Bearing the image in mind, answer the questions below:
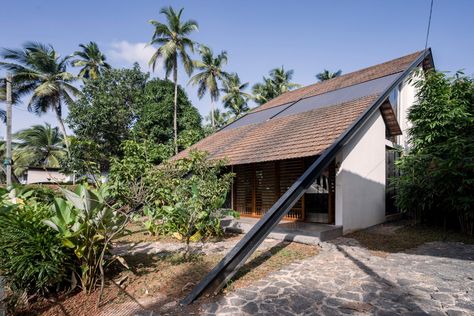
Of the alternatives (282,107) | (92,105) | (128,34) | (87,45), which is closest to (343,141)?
(282,107)

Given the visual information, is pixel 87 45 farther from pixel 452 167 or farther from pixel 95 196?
pixel 452 167

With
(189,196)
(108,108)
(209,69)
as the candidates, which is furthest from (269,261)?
(209,69)

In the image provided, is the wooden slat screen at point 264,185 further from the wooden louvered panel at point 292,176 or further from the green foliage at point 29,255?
the green foliage at point 29,255

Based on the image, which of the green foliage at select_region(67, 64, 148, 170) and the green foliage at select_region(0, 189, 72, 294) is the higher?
the green foliage at select_region(67, 64, 148, 170)

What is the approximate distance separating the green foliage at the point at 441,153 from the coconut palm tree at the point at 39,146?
1207 inches

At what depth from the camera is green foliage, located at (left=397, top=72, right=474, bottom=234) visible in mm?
A: 7277

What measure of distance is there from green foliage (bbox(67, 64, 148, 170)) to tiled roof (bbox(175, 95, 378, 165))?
12.9 meters

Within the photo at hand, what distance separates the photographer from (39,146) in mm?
29844

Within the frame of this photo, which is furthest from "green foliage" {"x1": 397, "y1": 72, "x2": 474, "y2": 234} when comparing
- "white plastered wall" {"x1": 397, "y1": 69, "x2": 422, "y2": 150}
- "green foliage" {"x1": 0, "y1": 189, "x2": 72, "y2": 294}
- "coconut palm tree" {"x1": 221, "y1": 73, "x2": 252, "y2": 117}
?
"coconut palm tree" {"x1": 221, "y1": 73, "x2": 252, "y2": 117}

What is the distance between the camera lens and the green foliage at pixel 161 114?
2170 cm

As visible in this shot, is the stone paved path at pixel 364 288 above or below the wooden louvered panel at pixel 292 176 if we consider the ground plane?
below

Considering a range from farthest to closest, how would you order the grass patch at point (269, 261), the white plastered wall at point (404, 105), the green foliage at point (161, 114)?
the green foliage at point (161, 114), the white plastered wall at point (404, 105), the grass patch at point (269, 261)

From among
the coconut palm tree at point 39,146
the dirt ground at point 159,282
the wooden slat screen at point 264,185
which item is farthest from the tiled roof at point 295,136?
the coconut palm tree at point 39,146

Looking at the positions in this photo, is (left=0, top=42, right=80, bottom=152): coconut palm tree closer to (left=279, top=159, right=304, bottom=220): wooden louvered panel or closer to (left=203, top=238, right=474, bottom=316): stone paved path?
(left=279, top=159, right=304, bottom=220): wooden louvered panel
